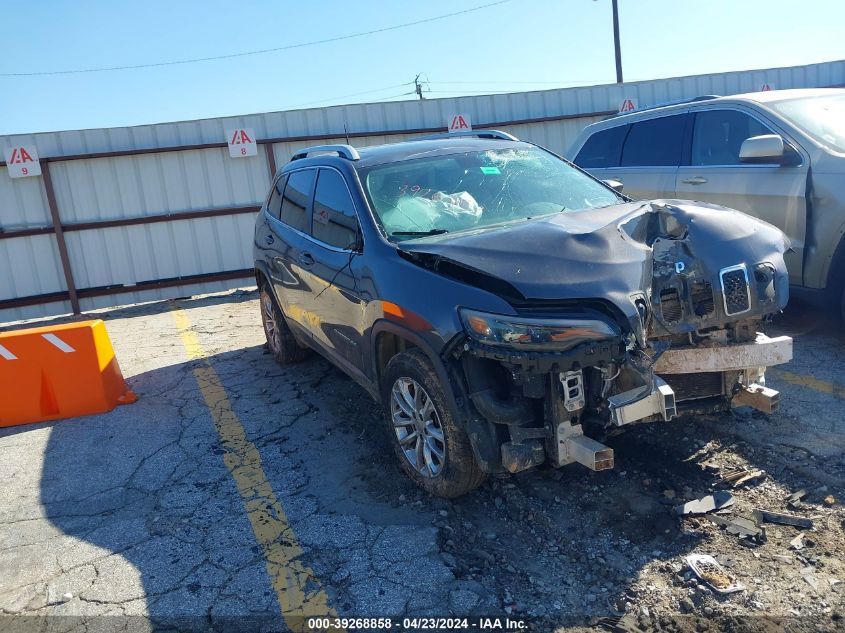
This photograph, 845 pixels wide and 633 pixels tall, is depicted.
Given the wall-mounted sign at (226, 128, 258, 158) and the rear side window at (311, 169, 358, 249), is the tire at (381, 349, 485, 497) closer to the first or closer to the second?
the rear side window at (311, 169, 358, 249)

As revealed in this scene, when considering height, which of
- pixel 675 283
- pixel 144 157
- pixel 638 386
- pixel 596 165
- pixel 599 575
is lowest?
pixel 599 575

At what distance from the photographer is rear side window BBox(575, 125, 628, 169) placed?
744cm

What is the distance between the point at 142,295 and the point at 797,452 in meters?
10.9

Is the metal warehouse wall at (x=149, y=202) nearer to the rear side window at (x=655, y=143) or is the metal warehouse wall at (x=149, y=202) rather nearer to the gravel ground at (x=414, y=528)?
the rear side window at (x=655, y=143)

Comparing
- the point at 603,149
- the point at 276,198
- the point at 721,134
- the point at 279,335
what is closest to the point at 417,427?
the point at 279,335

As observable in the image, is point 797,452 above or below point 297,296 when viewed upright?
below

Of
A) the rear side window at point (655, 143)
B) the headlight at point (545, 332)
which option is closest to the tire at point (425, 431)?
the headlight at point (545, 332)

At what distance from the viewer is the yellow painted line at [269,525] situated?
3.06m

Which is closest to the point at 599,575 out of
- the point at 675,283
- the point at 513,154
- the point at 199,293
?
the point at 675,283

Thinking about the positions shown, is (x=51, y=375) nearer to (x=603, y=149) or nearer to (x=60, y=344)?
(x=60, y=344)

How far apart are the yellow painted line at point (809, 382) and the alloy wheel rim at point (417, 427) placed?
285 cm

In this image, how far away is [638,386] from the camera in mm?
3291

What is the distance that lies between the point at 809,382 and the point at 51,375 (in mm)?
5822

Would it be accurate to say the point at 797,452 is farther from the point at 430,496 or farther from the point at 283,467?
the point at 283,467
